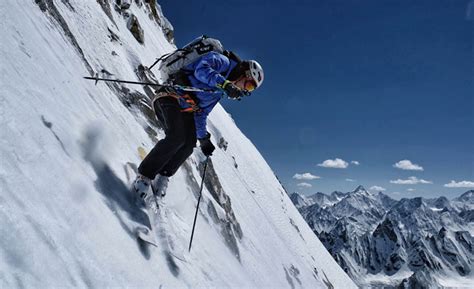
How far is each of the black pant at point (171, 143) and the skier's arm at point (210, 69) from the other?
2.14 ft

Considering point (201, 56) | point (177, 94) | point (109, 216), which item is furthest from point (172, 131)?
point (109, 216)

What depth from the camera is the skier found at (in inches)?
222

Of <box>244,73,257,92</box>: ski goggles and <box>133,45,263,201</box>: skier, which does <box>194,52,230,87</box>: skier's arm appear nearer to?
<box>133,45,263,201</box>: skier

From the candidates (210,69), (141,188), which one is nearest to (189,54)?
(210,69)

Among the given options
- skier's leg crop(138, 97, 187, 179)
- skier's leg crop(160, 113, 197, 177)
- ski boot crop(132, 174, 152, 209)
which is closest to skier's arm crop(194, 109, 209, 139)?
skier's leg crop(160, 113, 197, 177)

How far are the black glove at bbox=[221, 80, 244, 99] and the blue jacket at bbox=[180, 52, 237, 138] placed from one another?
9 cm

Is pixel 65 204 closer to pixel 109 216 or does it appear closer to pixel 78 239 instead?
pixel 78 239

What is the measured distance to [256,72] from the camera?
21.3 feet

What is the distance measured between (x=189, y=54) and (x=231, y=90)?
42.4 inches

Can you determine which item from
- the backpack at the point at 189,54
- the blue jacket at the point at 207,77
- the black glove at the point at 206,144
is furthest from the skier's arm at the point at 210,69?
the black glove at the point at 206,144

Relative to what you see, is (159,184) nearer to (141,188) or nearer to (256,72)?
(141,188)

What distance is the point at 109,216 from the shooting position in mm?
4430

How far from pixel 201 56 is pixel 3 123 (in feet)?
10.8

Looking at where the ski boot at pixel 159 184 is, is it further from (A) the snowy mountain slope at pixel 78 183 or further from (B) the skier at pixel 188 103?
(A) the snowy mountain slope at pixel 78 183
